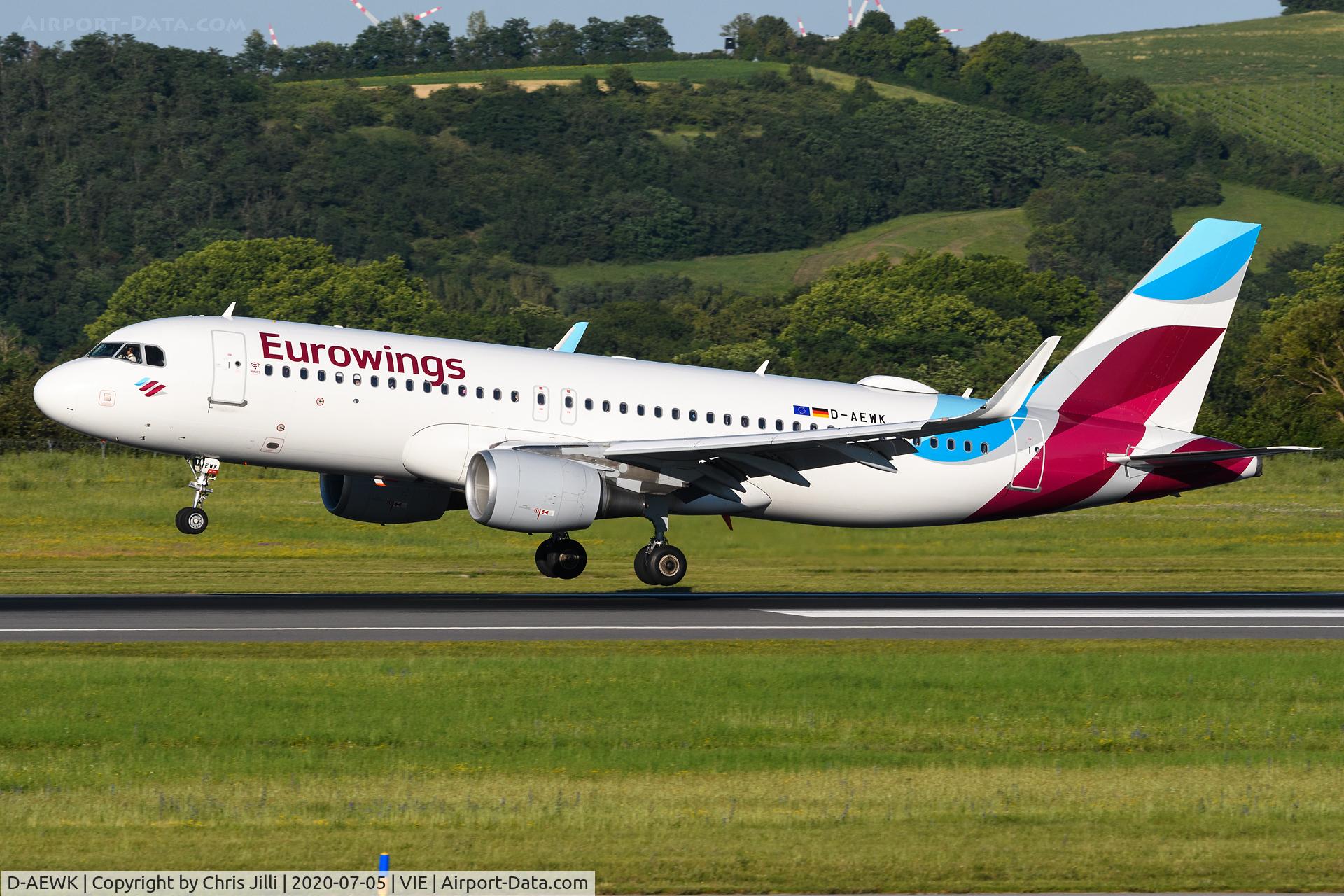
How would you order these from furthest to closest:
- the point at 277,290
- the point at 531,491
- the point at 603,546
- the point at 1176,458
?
the point at 277,290 → the point at 603,546 → the point at 1176,458 → the point at 531,491

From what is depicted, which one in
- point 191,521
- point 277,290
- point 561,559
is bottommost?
point 561,559

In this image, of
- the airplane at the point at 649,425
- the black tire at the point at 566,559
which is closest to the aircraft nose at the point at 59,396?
the airplane at the point at 649,425

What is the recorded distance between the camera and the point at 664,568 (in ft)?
112

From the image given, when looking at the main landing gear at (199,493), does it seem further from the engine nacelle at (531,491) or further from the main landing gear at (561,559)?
the main landing gear at (561,559)

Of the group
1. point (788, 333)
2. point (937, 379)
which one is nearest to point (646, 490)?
point (937, 379)

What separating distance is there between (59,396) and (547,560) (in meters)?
9.33

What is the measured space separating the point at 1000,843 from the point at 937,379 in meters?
86.4

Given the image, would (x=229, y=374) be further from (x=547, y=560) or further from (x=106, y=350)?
(x=547, y=560)

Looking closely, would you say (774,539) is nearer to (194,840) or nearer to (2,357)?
(194,840)

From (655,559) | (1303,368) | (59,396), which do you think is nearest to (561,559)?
(655,559)

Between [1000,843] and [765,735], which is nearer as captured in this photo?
[1000,843]

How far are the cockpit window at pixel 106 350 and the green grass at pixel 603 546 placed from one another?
14.3ft

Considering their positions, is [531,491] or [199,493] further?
[199,493]

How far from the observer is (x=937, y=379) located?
98.9 metres
